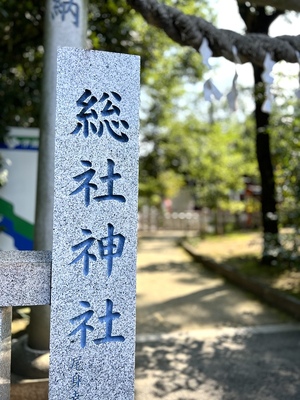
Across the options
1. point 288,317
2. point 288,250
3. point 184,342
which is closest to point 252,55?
point 184,342

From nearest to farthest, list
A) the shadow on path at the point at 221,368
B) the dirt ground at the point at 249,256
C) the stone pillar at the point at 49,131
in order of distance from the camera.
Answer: the shadow on path at the point at 221,368 → the stone pillar at the point at 49,131 → the dirt ground at the point at 249,256

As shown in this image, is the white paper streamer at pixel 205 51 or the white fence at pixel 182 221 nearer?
the white paper streamer at pixel 205 51

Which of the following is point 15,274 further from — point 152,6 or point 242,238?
point 242,238

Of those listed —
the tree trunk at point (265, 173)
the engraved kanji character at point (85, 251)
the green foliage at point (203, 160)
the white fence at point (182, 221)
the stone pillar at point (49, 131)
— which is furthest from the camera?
the white fence at point (182, 221)

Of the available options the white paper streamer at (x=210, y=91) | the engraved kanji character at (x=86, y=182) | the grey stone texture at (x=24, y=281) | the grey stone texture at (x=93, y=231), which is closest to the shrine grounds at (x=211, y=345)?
the grey stone texture at (x=93, y=231)

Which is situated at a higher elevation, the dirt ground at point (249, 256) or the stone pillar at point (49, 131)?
the stone pillar at point (49, 131)

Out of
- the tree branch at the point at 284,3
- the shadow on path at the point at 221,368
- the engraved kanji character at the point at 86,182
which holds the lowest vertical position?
the shadow on path at the point at 221,368

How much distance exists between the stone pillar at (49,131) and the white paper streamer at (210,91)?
1433 mm

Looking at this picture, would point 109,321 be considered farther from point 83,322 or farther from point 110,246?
point 110,246

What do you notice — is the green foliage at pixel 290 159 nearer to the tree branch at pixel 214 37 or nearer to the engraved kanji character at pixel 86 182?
the tree branch at pixel 214 37

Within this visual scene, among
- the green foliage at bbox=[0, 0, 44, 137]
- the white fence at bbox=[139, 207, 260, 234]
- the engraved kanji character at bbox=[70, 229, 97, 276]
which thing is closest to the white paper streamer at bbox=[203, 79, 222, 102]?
the engraved kanji character at bbox=[70, 229, 97, 276]

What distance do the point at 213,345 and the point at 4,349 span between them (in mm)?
3314

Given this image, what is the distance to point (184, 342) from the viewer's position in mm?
5637

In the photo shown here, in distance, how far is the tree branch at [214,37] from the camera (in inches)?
163
